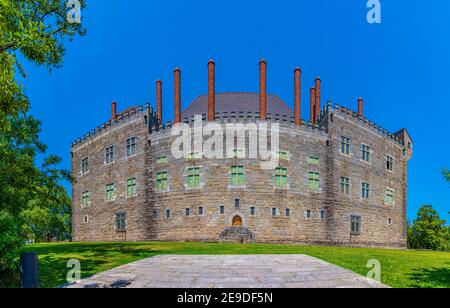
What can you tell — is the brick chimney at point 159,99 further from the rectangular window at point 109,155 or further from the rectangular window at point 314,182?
the rectangular window at point 314,182

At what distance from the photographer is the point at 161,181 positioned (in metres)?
32.7

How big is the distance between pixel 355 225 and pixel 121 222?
89.3 feet

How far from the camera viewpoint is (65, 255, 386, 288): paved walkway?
7.66m

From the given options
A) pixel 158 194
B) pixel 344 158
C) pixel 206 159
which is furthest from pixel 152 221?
pixel 344 158

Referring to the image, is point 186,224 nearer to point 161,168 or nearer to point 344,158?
point 161,168

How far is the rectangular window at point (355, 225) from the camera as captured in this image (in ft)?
113

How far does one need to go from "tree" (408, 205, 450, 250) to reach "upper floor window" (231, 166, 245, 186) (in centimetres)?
3432

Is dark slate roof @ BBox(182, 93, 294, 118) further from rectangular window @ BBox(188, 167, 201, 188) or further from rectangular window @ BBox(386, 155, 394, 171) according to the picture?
rectangular window @ BBox(386, 155, 394, 171)

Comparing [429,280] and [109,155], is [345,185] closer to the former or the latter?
[429,280]

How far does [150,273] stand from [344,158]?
30.7 meters

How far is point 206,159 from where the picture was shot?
1214 inches

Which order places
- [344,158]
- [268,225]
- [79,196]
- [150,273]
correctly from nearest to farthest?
[150,273] < [268,225] < [344,158] < [79,196]

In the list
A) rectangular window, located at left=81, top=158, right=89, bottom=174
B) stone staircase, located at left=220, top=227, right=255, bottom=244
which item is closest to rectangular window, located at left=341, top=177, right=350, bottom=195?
stone staircase, located at left=220, top=227, right=255, bottom=244

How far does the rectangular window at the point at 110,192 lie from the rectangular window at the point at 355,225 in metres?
28.2
